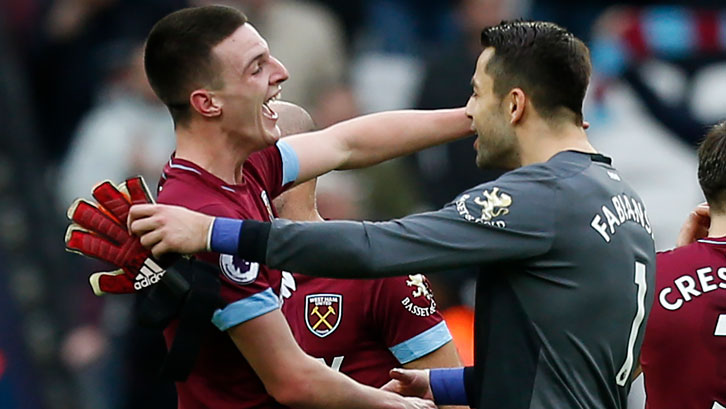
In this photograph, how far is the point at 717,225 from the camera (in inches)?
177

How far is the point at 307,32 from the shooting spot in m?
9.09

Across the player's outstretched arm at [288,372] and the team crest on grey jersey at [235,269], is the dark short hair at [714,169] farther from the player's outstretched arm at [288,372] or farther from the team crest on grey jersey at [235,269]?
the team crest on grey jersey at [235,269]

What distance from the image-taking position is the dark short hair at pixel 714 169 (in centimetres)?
443

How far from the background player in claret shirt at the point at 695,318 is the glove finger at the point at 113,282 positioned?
63.4 inches

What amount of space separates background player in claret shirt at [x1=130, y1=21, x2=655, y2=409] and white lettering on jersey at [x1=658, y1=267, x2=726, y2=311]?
0.38 metres

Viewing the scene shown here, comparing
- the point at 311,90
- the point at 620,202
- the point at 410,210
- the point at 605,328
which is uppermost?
the point at 620,202

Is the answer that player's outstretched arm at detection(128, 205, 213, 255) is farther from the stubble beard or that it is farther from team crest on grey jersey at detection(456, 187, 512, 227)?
the stubble beard

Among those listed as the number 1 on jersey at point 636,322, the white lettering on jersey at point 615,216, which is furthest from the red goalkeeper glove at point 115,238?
the number 1 on jersey at point 636,322

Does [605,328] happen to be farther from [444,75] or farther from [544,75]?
[444,75]

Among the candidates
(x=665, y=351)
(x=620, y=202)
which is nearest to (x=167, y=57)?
(x=620, y=202)

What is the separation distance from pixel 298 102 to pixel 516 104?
4.95 meters

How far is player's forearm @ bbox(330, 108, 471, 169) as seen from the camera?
4.80 m

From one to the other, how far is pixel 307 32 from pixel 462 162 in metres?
1.40

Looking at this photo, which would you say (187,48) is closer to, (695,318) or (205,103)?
(205,103)
